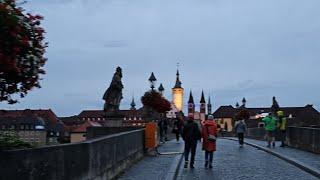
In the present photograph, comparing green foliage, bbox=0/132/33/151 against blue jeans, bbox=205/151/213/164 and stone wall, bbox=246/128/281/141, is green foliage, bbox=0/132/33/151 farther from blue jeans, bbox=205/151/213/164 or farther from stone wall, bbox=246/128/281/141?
stone wall, bbox=246/128/281/141

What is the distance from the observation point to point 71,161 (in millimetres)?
10164

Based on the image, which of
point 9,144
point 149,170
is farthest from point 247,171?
point 9,144

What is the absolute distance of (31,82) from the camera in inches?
307

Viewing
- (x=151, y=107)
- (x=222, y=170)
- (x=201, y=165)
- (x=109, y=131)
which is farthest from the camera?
(x=151, y=107)

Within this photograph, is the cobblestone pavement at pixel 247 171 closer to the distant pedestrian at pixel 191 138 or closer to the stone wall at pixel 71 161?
the distant pedestrian at pixel 191 138

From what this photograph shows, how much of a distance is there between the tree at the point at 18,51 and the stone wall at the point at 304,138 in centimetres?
1692

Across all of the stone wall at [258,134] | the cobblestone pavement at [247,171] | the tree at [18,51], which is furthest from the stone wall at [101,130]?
the stone wall at [258,134]

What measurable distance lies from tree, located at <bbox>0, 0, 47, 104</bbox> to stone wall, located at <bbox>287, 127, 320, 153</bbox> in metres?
16.9

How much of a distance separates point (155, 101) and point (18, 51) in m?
41.6

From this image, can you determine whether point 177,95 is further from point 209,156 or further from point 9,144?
point 9,144

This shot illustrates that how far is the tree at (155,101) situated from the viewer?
48.2m

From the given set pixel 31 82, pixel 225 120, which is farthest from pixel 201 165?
pixel 225 120

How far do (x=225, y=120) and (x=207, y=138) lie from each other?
168m

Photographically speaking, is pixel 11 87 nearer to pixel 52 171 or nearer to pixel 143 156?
pixel 52 171
